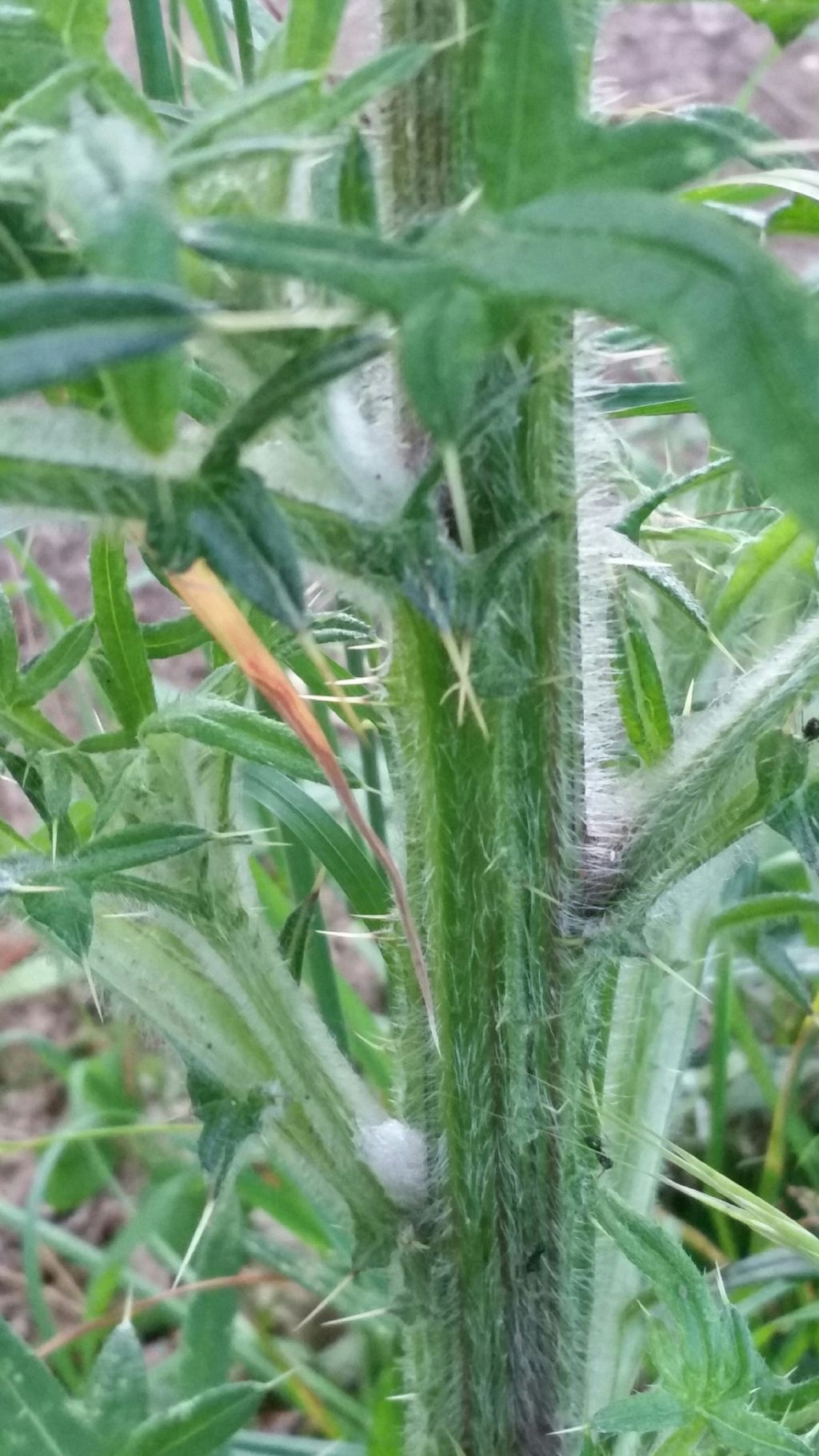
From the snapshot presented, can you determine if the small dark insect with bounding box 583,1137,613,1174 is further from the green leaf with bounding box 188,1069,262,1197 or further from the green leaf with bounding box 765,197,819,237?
the green leaf with bounding box 765,197,819,237

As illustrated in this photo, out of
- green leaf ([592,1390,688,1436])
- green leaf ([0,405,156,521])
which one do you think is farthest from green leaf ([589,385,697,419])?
green leaf ([592,1390,688,1436])

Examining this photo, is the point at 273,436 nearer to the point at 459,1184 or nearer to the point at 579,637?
the point at 579,637

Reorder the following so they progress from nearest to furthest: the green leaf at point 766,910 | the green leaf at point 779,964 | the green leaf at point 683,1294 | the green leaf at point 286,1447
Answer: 1. the green leaf at point 683,1294
2. the green leaf at point 766,910
3. the green leaf at point 779,964
4. the green leaf at point 286,1447

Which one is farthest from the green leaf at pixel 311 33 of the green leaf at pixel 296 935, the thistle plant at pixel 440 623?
the green leaf at pixel 296 935

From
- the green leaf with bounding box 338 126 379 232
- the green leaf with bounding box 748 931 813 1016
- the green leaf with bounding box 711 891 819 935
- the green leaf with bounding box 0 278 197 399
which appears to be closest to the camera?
the green leaf with bounding box 0 278 197 399

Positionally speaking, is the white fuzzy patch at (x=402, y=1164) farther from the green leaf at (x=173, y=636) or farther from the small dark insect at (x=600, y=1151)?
the green leaf at (x=173, y=636)

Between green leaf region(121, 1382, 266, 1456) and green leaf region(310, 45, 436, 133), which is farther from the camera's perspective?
green leaf region(121, 1382, 266, 1456)

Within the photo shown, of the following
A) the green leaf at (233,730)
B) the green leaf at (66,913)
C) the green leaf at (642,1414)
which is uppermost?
the green leaf at (233,730)
